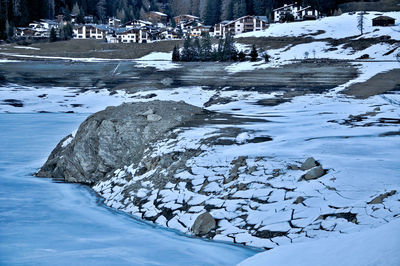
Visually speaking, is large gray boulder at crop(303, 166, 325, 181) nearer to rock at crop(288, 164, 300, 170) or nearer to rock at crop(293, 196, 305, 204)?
rock at crop(288, 164, 300, 170)

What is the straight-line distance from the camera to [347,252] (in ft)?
15.4

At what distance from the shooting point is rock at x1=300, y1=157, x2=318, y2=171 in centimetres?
927

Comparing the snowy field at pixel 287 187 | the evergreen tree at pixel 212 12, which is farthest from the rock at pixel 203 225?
the evergreen tree at pixel 212 12

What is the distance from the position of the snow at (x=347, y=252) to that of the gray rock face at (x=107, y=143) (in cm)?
740

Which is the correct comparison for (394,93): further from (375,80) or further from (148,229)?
(148,229)

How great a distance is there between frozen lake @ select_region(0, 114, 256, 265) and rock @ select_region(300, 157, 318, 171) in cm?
268

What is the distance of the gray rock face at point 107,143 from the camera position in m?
13.2

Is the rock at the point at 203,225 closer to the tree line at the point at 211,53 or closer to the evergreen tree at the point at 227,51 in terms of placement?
the tree line at the point at 211,53

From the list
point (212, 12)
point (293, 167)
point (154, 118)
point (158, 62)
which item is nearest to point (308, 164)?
point (293, 167)

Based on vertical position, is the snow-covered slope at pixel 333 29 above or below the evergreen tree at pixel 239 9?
below

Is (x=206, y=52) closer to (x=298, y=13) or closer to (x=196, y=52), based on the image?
(x=196, y=52)

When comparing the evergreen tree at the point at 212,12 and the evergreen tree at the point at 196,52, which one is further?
the evergreen tree at the point at 212,12

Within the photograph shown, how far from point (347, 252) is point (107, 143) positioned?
31.9 ft

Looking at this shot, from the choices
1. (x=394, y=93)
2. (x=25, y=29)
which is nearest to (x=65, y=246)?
(x=394, y=93)
